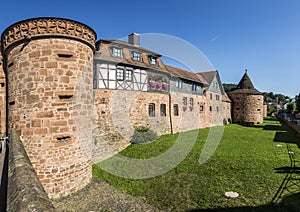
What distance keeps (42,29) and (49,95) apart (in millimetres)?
2470

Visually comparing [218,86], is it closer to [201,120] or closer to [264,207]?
[201,120]

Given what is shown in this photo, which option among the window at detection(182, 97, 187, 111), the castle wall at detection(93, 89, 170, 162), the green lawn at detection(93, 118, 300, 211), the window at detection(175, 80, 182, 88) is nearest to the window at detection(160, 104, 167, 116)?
the castle wall at detection(93, 89, 170, 162)

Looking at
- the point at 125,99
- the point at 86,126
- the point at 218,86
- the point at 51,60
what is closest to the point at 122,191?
the point at 86,126

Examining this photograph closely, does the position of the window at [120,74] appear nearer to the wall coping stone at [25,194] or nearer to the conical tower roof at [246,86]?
the wall coping stone at [25,194]

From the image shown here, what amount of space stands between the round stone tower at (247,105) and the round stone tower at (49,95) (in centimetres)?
2874

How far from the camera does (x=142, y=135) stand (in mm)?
15094

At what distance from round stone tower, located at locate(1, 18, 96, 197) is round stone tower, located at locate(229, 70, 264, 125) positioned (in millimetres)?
28740

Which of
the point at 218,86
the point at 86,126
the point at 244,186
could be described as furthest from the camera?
the point at 218,86

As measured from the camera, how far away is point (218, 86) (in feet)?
96.3

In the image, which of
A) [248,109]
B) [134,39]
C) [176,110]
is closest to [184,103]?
[176,110]

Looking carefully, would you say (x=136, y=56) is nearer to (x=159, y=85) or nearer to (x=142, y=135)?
(x=159, y=85)

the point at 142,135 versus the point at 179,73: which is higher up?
the point at 179,73

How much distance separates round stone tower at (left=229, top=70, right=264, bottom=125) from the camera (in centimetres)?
2911

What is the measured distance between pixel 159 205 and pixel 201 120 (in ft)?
62.4
